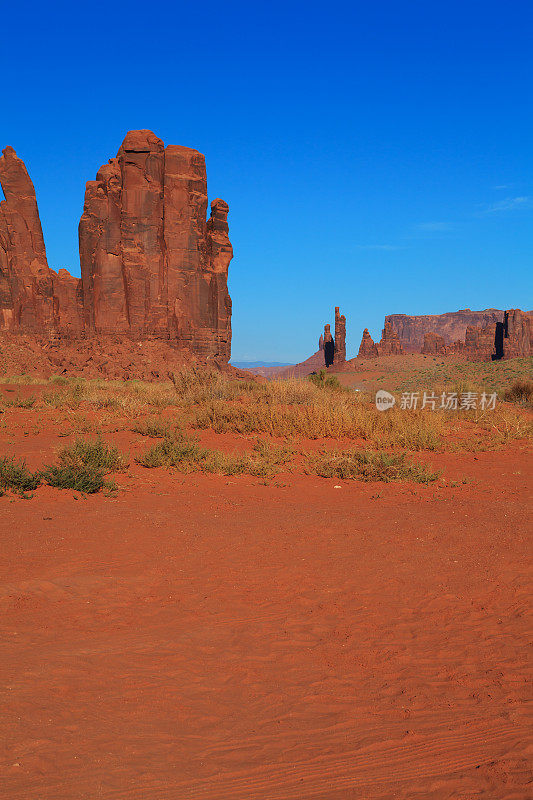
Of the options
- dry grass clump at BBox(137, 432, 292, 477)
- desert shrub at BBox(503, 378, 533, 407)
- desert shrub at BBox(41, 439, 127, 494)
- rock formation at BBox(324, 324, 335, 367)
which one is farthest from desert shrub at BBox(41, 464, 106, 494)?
rock formation at BBox(324, 324, 335, 367)

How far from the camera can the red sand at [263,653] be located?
2373 millimetres

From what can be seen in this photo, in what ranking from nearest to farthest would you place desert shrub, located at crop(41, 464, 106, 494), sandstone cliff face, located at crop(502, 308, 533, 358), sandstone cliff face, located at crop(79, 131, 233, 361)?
desert shrub, located at crop(41, 464, 106, 494)
sandstone cliff face, located at crop(79, 131, 233, 361)
sandstone cliff face, located at crop(502, 308, 533, 358)

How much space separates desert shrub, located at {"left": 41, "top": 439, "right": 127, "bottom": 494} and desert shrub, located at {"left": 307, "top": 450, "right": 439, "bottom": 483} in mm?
3704

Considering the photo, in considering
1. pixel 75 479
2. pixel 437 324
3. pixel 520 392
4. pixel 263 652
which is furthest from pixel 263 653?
pixel 437 324

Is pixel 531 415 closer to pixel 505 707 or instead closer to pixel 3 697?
pixel 505 707

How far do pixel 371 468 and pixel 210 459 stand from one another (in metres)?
3.05

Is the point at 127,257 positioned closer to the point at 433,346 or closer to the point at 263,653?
the point at 263,653

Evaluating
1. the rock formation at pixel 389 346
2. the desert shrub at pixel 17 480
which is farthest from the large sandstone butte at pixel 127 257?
the rock formation at pixel 389 346

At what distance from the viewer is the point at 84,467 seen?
27.3ft

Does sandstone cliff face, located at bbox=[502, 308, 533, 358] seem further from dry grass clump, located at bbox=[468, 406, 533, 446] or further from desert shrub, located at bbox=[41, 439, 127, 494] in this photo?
desert shrub, located at bbox=[41, 439, 127, 494]

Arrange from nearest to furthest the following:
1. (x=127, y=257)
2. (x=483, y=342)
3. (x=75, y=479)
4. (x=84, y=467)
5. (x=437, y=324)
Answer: (x=75, y=479), (x=84, y=467), (x=127, y=257), (x=483, y=342), (x=437, y=324)

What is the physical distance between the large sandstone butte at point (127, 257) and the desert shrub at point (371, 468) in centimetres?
2795

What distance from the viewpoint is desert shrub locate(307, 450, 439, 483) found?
29.1 feet

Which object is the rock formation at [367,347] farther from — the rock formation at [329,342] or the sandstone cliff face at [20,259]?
the sandstone cliff face at [20,259]
